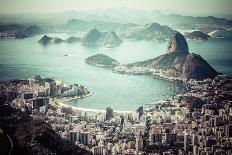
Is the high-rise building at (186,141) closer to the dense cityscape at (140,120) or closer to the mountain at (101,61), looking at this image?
the dense cityscape at (140,120)

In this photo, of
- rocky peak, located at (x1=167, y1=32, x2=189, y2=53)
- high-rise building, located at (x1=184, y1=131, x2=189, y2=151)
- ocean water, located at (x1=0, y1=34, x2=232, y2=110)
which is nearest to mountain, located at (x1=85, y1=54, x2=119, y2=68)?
ocean water, located at (x1=0, y1=34, x2=232, y2=110)

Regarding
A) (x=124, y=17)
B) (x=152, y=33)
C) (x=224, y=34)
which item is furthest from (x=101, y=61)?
(x=124, y=17)

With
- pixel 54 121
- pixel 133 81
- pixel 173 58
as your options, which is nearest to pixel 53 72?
pixel 133 81

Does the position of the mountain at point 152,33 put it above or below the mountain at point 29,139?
above

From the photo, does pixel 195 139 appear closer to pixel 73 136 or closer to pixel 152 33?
pixel 73 136

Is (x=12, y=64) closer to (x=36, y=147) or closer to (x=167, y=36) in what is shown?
(x=36, y=147)

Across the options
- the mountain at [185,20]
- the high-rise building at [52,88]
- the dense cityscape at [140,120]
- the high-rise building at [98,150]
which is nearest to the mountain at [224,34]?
the mountain at [185,20]

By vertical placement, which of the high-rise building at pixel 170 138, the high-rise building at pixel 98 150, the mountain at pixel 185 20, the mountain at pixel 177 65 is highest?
the mountain at pixel 185 20
